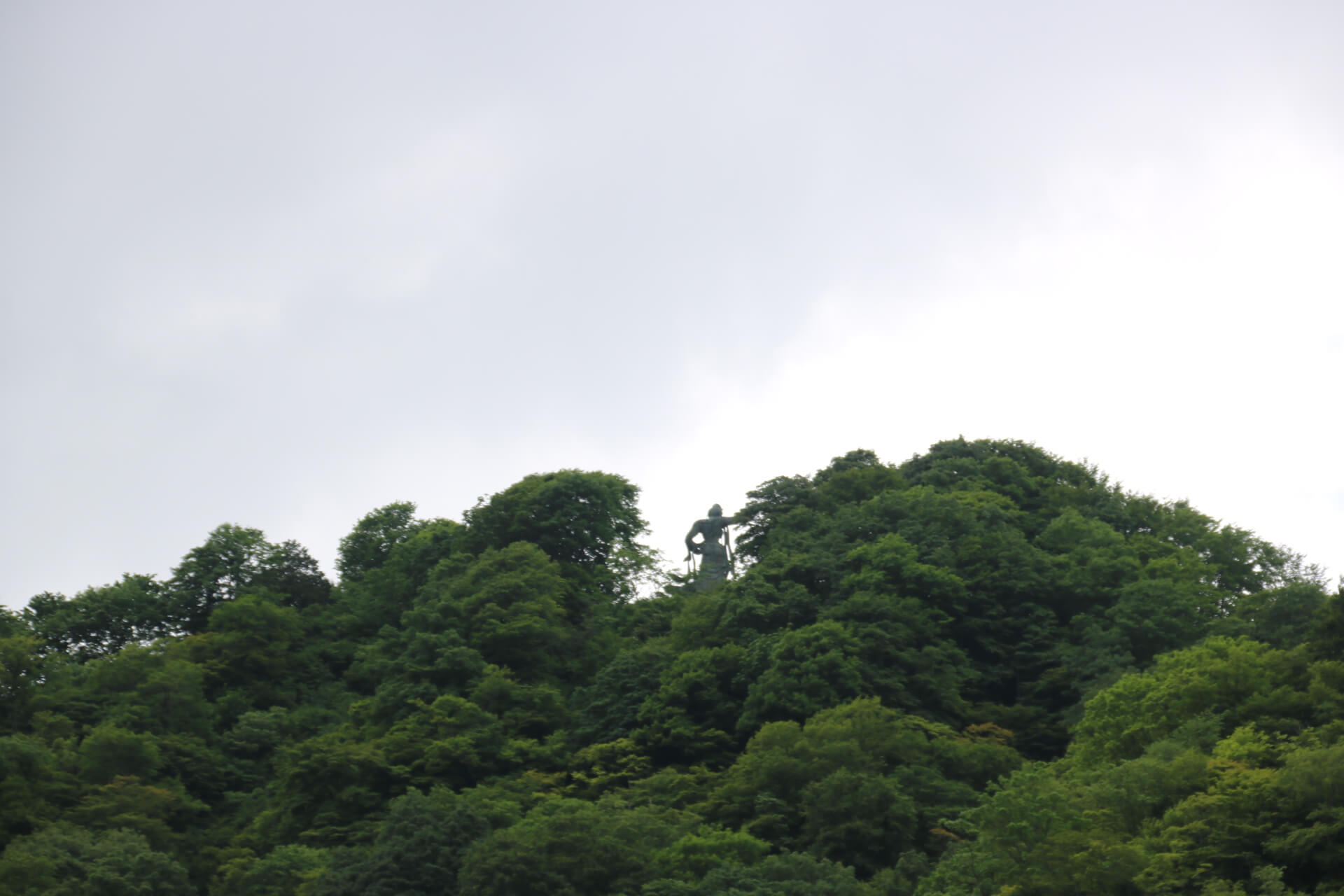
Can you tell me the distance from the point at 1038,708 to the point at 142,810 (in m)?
25.4

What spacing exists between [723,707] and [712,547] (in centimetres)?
1321

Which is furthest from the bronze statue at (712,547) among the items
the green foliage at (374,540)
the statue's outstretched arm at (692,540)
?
the green foliage at (374,540)

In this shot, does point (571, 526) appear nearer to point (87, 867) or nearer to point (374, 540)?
point (374, 540)

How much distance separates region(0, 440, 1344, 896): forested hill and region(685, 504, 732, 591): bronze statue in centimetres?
98

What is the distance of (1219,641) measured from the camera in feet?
94.8

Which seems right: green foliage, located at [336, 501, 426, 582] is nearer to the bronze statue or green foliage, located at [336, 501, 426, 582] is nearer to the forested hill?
the forested hill

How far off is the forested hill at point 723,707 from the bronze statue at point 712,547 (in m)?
0.98

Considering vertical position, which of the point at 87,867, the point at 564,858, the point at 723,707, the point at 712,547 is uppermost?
the point at 712,547

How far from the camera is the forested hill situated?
24.7 meters

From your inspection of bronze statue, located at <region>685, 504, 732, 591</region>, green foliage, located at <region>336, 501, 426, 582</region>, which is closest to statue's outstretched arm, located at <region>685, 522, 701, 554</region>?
bronze statue, located at <region>685, 504, 732, 591</region>

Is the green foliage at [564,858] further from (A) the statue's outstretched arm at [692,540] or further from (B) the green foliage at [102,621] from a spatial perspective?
(B) the green foliage at [102,621]

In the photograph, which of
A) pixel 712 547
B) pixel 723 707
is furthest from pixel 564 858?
pixel 712 547

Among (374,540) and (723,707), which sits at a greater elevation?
(374,540)

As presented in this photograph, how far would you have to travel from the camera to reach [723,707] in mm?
38219
